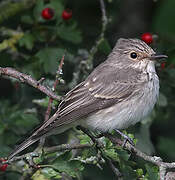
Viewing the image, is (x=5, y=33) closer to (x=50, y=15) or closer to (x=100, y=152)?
(x=50, y=15)

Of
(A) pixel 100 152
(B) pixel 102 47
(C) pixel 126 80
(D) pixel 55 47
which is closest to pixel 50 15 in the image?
(D) pixel 55 47

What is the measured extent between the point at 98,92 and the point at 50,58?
0.80 meters

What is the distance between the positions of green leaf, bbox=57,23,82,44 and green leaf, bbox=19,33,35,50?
1.18 feet

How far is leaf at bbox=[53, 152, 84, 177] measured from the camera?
4.16 meters

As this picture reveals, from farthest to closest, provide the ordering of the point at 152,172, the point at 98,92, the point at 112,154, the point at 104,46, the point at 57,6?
the point at 57,6
the point at 104,46
the point at 98,92
the point at 112,154
the point at 152,172

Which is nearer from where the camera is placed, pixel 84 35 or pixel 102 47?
pixel 102 47

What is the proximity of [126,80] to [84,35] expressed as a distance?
1633mm

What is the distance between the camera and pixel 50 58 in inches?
225

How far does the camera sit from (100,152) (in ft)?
14.8

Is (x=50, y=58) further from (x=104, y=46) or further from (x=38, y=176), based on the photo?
(x=38, y=176)

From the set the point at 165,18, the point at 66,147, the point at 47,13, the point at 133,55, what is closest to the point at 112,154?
the point at 66,147

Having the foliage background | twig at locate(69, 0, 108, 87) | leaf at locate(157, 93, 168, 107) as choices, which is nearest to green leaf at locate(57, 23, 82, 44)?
the foliage background

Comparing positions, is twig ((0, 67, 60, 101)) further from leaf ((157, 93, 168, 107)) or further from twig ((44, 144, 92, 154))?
leaf ((157, 93, 168, 107))

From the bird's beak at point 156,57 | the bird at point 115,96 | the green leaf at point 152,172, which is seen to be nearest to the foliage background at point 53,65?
the bird's beak at point 156,57
